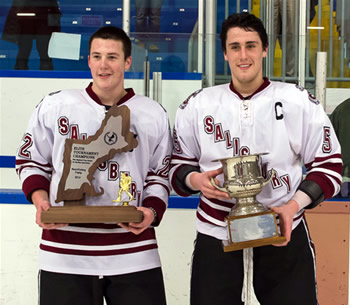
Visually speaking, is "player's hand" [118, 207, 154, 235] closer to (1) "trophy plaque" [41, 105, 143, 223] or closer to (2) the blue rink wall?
(1) "trophy plaque" [41, 105, 143, 223]

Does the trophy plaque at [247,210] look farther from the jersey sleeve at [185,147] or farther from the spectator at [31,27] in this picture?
the spectator at [31,27]

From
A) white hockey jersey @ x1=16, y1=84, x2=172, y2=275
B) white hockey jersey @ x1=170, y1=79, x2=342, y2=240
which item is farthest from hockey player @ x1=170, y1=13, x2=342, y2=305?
white hockey jersey @ x1=16, y1=84, x2=172, y2=275

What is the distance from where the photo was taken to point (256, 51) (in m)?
2.03

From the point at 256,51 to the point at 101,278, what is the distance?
892 millimetres

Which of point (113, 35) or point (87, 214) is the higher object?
point (113, 35)

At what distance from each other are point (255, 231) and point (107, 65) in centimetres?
73

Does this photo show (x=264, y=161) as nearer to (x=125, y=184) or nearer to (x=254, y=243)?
(x=254, y=243)

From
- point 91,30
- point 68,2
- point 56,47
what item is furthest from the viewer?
point 68,2

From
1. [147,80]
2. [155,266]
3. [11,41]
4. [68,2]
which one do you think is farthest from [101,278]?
[68,2]

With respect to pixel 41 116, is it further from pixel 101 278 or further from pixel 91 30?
pixel 91 30

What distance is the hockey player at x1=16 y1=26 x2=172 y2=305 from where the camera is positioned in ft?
6.49

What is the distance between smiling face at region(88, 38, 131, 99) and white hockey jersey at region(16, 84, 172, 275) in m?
0.05

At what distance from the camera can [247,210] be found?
6.13ft

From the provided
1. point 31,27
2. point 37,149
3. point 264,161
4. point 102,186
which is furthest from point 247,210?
point 31,27
